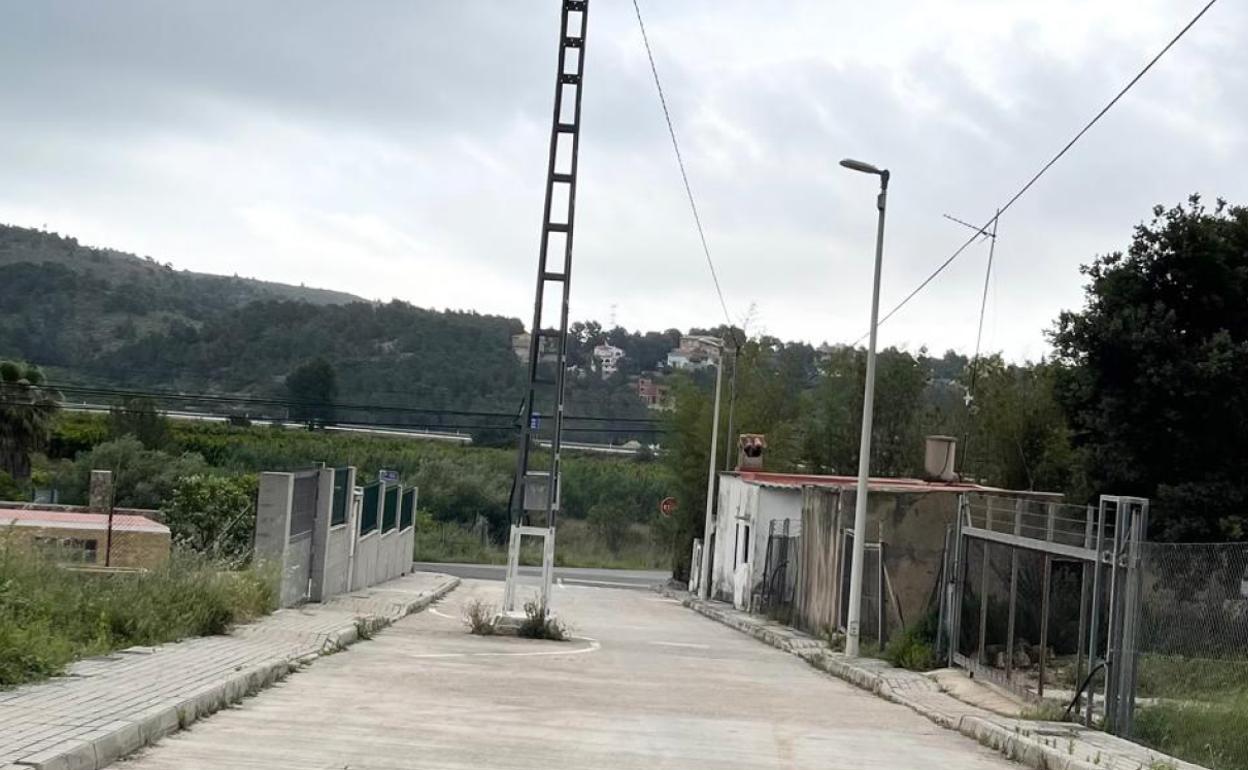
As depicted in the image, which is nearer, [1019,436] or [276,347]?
[1019,436]

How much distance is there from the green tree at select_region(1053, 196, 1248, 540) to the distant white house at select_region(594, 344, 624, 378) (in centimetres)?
7406

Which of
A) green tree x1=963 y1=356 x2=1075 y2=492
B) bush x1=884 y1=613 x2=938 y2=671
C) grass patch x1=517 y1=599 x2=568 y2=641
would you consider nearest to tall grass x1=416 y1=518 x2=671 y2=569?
green tree x1=963 y1=356 x2=1075 y2=492

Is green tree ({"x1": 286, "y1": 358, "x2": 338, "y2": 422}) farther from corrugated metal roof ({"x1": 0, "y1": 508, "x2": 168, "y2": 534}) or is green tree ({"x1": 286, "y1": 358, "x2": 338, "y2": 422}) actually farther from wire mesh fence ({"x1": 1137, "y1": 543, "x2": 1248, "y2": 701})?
wire mesh fence ({"x1": 1137, "y1": 543, "x2": 1248, "y2": 701})

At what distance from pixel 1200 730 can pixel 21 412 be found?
177 feet

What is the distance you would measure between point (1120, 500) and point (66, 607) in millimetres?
9471

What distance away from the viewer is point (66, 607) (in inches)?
528

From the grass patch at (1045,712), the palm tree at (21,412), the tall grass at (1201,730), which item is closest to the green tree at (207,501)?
the palm tree at (21,412)

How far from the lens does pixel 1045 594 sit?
51.8 ft

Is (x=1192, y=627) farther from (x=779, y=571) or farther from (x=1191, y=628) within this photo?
(x=779, y=571)

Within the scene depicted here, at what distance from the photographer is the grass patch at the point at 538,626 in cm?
2277

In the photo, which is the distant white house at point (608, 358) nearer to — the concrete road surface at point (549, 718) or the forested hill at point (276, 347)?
the forested hill at point (276, 347)

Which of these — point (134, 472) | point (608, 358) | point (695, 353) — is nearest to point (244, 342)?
point (608, 358)

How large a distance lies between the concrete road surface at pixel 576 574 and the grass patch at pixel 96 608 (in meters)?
38.6

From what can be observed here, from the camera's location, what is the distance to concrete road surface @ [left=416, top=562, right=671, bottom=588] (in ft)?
197
